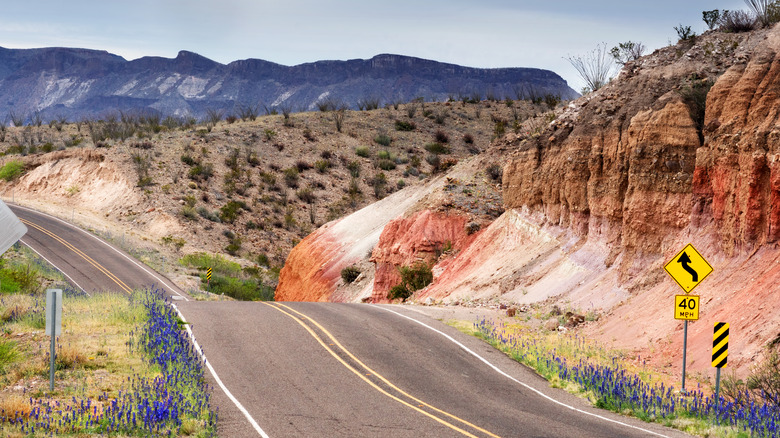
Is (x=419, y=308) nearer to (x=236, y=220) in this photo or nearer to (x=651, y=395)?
(x=651, y=395)

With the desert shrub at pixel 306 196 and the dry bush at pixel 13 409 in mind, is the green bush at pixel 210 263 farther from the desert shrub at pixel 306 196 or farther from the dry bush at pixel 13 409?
the dry bush at pixel 13 409

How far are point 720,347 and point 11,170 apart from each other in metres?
Answer: 77.0

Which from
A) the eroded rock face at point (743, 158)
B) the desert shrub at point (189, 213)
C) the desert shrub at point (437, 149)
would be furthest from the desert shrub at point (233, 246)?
the eroded rock face at point (743, 158)

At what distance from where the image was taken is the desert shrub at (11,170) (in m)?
75.6

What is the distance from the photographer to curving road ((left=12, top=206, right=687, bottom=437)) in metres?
12.0

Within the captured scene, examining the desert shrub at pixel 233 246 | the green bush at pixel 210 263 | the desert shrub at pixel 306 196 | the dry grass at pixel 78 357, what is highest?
the desert shrub at pixel 306 196

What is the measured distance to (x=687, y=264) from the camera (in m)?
15.7

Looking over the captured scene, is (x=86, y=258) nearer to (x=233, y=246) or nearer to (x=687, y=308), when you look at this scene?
(x=233, y=246)

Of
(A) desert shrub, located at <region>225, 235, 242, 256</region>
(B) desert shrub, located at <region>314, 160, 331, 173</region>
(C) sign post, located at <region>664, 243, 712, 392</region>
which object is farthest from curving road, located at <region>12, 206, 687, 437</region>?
(B) desert shrub, located at <region>314, 160, 331, 173</region>

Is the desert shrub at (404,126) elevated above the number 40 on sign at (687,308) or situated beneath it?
elevated above

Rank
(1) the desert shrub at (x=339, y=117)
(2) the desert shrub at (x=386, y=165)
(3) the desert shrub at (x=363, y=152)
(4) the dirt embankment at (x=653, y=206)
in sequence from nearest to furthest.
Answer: (4) the dirt embankment at (x=653, y=206), (2) the desert shrub at (x=386, y=165), (3) the desert shrub at (x=363, y=152), (1) the desert shrub at (x=339, y=117)

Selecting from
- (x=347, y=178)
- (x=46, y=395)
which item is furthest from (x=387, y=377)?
(x=347, y=178)

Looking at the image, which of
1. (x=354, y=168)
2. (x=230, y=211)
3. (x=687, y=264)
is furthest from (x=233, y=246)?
(x=687, y=264)

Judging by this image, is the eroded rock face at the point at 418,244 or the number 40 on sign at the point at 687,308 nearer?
the number 40 on sign at the point at 687,308
